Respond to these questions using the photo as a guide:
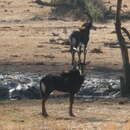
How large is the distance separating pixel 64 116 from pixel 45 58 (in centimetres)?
1249

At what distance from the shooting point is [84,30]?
2519 cm

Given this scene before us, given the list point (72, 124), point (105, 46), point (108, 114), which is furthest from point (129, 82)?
point (105, 46)

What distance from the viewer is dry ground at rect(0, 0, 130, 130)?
44.7 ft

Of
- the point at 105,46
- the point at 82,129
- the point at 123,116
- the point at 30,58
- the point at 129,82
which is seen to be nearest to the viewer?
the point at 82,129

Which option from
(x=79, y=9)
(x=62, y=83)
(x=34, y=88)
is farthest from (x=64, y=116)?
(x=79, y=9)

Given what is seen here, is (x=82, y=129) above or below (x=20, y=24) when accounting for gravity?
above

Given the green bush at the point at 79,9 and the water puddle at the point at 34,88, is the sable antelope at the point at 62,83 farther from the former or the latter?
the green bush at the point at 79,9

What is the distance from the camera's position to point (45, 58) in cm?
2719

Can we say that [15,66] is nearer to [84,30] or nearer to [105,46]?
[84,30]

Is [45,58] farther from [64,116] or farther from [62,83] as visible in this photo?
[64,116]

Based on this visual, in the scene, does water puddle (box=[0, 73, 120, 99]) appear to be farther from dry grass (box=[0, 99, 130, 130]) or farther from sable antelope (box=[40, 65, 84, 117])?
sable antelope (box=[40, 65, 84, 117])

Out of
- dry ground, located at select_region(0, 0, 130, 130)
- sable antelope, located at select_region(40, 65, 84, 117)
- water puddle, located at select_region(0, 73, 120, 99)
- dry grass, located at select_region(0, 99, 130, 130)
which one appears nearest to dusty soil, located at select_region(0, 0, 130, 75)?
dry ground, located at select_region(0, 0, 130, 130)

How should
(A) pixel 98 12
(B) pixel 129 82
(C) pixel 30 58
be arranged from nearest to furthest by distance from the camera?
1. (B) pixel 129 82
2. (C) pixel 30 58
3. (A) pixel 98 12

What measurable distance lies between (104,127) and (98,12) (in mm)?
31089
